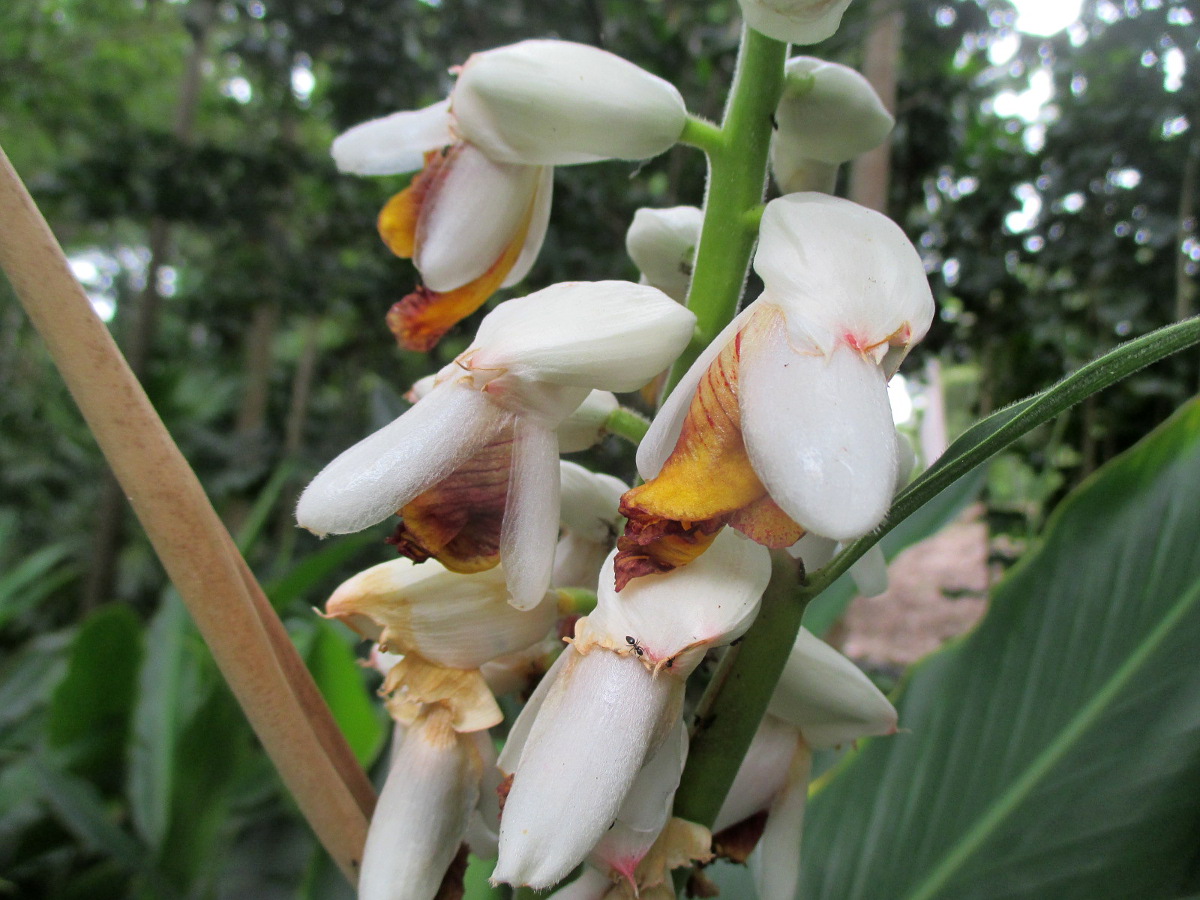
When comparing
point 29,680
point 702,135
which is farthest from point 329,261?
point 702,135

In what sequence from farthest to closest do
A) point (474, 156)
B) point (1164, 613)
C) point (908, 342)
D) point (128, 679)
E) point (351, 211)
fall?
point (351, 211)
point (128, 679)
point (1164, 613)
point (474, 156)
point (908, 342)

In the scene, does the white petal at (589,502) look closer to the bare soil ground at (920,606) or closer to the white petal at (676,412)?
the white petal at (676,412)

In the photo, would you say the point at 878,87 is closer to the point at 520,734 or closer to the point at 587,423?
the point at 587,423

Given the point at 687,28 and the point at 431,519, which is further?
the point at 687,28

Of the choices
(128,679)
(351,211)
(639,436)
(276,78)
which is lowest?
(128,679)

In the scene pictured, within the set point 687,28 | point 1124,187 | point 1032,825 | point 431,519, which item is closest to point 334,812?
point 431,519

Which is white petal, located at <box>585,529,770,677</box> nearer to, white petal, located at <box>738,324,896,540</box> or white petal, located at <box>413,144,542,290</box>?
white petal, located at <box>738,324,896,540</box>

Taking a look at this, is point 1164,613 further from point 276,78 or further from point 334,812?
point 276,78

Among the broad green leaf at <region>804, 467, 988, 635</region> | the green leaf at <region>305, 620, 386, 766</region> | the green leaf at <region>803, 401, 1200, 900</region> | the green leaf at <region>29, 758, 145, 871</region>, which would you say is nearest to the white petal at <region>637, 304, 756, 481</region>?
the green leaf at <region>803, 401, 1200, 900</region>
